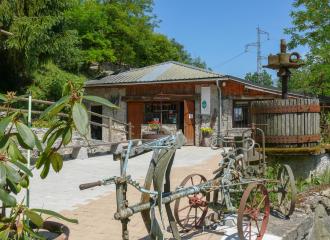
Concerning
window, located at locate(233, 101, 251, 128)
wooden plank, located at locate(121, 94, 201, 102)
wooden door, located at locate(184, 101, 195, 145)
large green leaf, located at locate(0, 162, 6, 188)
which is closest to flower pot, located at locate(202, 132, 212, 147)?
wooden door, located at locate(184, 101, 195, 145)

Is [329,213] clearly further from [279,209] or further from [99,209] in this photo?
[99,209]

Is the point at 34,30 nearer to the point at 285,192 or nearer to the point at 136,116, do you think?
the point at 136,116

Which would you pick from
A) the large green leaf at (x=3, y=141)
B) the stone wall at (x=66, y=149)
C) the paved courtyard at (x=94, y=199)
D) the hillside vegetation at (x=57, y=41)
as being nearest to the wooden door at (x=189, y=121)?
the stone wall at (x=66, y=149)

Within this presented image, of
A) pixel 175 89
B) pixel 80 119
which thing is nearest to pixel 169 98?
pixel 175 89

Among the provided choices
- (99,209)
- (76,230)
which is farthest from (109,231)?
(99,209)

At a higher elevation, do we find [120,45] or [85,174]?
[120,45]

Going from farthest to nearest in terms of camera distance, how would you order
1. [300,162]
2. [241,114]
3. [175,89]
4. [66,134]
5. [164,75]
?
[164,75], [175,89], [241,114], [300,162], [66,134]

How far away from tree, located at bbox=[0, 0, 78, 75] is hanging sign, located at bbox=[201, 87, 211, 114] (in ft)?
22.8

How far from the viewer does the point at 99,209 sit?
4.20 meters

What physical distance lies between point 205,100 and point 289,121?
8.44 metres

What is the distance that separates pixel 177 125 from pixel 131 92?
305 centimetres

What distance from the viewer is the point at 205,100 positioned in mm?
13734

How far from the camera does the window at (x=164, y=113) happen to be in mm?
14859

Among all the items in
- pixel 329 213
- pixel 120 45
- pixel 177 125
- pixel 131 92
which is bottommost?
pixel 329 213
